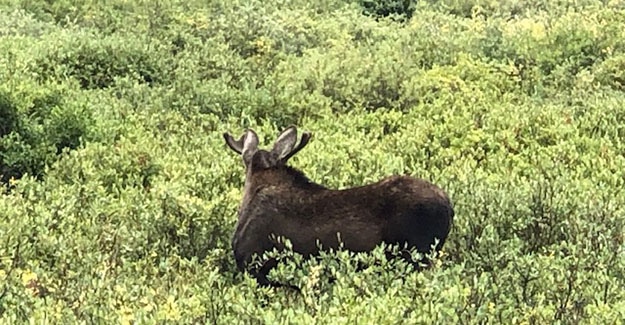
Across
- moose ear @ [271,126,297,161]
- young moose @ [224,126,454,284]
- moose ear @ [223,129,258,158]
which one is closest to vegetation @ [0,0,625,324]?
young moose @ [224,126,454,284]

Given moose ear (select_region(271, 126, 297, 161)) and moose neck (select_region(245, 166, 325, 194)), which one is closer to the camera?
moose neck (select_region(245, 166, 325, 194))

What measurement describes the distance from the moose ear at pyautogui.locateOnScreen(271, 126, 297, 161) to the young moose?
5 centimetres

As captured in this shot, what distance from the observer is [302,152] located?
30.0 ft

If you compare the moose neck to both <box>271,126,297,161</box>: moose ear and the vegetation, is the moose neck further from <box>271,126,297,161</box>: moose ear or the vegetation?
the vegetation

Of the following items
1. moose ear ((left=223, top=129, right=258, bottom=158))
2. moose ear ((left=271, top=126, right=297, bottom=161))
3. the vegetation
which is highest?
moose ear ((left=271, top=126, right=297, bottom=161))

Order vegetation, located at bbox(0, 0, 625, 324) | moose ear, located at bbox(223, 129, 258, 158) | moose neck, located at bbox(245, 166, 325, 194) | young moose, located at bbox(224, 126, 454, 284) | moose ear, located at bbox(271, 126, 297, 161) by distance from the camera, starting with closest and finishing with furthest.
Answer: vegetation, located at bbox(0, 0, 625, 324) < young moose, located at bbox(224, 126, 454, 284) < moose neck, located at bbox(245, 166, 325, 194) < moose ear, located at bbox(271, 126, 297, 161) < moose ear, located at bbox(223, 129, 258, 158)

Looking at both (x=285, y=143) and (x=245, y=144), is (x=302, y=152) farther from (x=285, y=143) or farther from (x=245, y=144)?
(x=285, y=143)

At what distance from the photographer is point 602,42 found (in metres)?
14.5

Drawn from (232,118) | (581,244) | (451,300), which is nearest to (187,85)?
(232,118)

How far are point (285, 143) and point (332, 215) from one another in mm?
777

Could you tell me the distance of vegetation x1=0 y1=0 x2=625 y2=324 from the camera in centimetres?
498

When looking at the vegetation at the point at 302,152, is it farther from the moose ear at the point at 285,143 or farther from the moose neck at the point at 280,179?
the moose ear at the point at 285,143

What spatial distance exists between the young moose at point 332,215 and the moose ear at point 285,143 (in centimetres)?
5

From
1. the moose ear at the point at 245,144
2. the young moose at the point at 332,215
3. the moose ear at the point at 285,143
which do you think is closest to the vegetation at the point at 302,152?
the young moose at the point at 332,215
